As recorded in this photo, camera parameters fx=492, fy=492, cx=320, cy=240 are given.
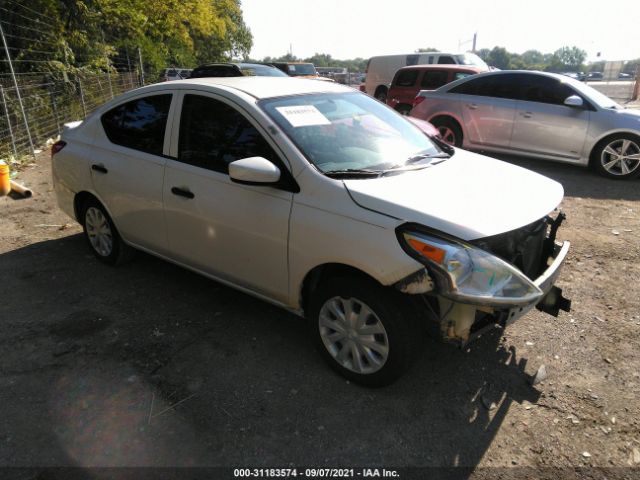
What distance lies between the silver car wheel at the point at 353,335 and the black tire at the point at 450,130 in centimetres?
700

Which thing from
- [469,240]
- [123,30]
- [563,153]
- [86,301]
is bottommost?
[86,301]

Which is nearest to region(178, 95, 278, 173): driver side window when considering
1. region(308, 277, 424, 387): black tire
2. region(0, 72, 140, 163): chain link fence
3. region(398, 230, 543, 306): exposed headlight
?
region(308, 277, 424, 387): black tire

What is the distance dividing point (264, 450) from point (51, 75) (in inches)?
448

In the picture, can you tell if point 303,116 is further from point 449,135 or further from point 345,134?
point 449,135

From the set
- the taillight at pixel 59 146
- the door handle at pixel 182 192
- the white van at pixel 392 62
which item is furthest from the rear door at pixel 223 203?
the white van at pixel 392 62

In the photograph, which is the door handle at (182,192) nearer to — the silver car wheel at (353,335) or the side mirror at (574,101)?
the silver car wheel at (353,335)

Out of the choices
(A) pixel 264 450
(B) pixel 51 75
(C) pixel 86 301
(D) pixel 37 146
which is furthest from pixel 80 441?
(B) pixel 51 75

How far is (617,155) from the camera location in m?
7.58

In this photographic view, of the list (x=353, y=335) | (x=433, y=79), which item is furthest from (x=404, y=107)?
(x=353, y=335)

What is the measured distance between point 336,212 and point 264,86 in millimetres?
1329

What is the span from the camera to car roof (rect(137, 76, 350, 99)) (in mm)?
3402

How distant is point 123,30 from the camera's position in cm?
1566

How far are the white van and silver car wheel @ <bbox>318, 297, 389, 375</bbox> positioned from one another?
597 inches

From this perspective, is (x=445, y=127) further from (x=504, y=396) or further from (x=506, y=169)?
(x=504, y=396)
